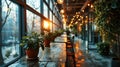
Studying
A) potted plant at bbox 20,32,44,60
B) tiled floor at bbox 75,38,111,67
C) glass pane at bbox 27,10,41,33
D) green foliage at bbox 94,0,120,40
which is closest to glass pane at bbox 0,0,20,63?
potted plant at bbox 20,32,44,60

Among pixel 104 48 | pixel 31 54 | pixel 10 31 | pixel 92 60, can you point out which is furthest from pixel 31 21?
pixel 31 54

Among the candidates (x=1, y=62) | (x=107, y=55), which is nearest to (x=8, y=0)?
(x=1, y=62)

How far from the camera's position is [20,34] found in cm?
612

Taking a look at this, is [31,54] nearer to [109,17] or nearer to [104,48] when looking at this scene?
[109,17]

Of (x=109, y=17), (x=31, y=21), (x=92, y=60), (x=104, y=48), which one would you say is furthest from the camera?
(x=104, y=48)

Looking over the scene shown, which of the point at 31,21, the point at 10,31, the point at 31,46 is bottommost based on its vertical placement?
the point at 31,46

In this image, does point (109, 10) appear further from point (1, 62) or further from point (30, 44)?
point (1, 62)

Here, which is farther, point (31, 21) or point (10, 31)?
point (31, 21)

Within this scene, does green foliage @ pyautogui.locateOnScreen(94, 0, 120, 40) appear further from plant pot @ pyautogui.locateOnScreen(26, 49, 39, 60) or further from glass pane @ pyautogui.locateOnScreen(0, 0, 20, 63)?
glass pane @ pyautogui.locateOnScreen(0, 0, 20, 63)

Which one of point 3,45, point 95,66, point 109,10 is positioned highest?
point 109,10

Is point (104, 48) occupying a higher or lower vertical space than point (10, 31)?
lower

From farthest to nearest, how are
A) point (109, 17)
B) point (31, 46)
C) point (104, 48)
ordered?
point (104, 48) → point (109, 17) → point (31, 46)

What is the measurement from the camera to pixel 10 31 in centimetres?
519

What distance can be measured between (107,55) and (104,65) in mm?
2133
